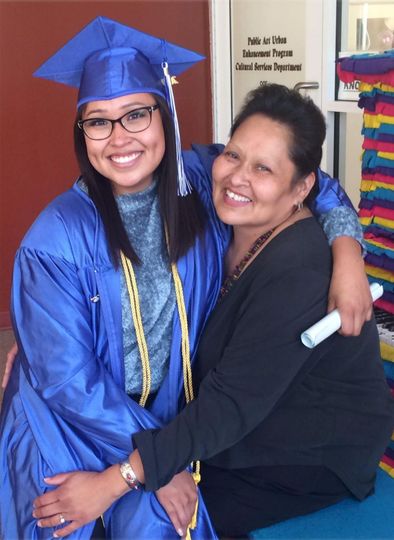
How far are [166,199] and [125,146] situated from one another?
17 centimetres

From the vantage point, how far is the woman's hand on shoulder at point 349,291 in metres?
1.34

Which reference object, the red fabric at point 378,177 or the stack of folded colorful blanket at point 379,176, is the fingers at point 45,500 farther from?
the red fabric at point 378,177

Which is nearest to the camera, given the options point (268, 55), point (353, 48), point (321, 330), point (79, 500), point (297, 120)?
point (321, 330)

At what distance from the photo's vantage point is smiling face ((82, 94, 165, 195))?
148cm

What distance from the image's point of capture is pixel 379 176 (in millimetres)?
2016

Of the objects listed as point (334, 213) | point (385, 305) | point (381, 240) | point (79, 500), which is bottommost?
point (79, 500)

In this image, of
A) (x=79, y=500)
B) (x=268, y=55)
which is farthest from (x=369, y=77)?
(x=268, y=55)

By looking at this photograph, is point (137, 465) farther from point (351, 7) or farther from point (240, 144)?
point (351, 7)

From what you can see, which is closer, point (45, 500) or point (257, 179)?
point (45, 500)

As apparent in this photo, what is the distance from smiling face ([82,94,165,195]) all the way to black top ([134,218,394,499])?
0.34 m

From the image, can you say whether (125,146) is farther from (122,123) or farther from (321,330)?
(321,330)

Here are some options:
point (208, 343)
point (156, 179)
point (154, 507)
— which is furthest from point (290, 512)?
point (156, 179)

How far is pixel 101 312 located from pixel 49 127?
9.23 feet

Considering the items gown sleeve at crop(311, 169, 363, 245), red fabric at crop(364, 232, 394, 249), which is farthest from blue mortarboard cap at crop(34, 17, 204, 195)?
red fabric at crop(364, 232, 394, 249)
